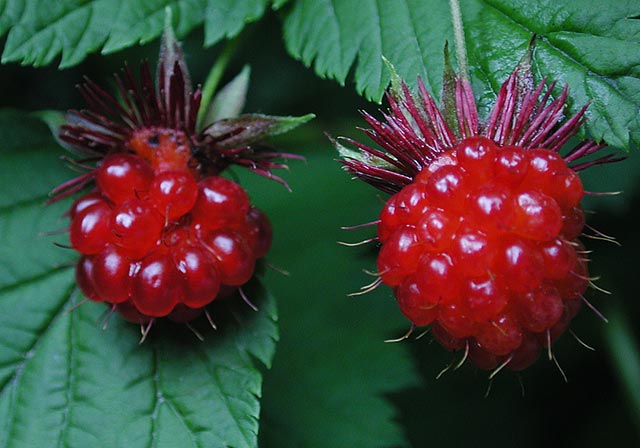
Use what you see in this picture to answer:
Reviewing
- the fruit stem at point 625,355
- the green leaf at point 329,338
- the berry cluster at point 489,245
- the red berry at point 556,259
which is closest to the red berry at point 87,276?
the berry cluster at point 489,245

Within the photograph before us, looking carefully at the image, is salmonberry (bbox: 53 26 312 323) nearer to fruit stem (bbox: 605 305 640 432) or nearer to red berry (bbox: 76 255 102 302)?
red berry (bbox: 76 255 102 302)

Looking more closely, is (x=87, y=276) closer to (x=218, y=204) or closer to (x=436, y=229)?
(x=218, y=204)

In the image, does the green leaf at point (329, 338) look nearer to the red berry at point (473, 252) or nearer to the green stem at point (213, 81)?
the green stem at point (213, 81)

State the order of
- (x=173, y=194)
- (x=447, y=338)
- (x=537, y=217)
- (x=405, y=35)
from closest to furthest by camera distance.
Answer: (x=537, y=217) → (x=447, y=338) → (x=173, y=194) → (x=405, y=35)

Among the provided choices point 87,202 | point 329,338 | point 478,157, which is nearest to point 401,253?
point 478,157

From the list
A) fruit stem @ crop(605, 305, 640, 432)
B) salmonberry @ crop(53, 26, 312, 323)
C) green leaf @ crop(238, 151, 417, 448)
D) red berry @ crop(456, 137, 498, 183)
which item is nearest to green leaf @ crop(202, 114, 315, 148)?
salmonberry @ crop(53, 26, 312, 323)

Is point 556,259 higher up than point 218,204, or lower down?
higher up
